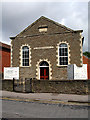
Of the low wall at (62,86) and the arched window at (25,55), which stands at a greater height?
the arched window at (25,55)

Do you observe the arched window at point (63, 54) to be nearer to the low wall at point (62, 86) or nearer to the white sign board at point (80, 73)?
the white sign board at point (80, 73)

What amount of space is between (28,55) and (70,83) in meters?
8.09

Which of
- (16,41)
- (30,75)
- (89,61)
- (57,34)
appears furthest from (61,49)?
(89,61)

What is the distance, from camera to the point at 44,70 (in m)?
14.9

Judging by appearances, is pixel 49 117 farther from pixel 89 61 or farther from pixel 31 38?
pixel 89 61

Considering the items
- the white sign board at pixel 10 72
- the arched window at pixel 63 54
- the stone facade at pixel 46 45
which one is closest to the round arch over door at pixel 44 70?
the stone facade at pixel 46 45

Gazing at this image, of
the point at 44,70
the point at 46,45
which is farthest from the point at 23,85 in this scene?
the point at 46,45

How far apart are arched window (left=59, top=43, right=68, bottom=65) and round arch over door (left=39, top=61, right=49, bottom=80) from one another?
2.07 meters

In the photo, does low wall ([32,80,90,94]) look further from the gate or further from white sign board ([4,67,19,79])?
white sign board ([4,67,19,79])

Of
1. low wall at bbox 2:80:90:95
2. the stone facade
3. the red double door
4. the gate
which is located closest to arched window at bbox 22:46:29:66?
the stone facade

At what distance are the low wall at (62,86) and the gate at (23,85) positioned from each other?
0.44 metres

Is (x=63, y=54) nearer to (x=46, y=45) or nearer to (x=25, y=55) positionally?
(x=46, y=45)

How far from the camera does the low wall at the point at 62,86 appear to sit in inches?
374

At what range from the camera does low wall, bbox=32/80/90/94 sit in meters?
9.51
